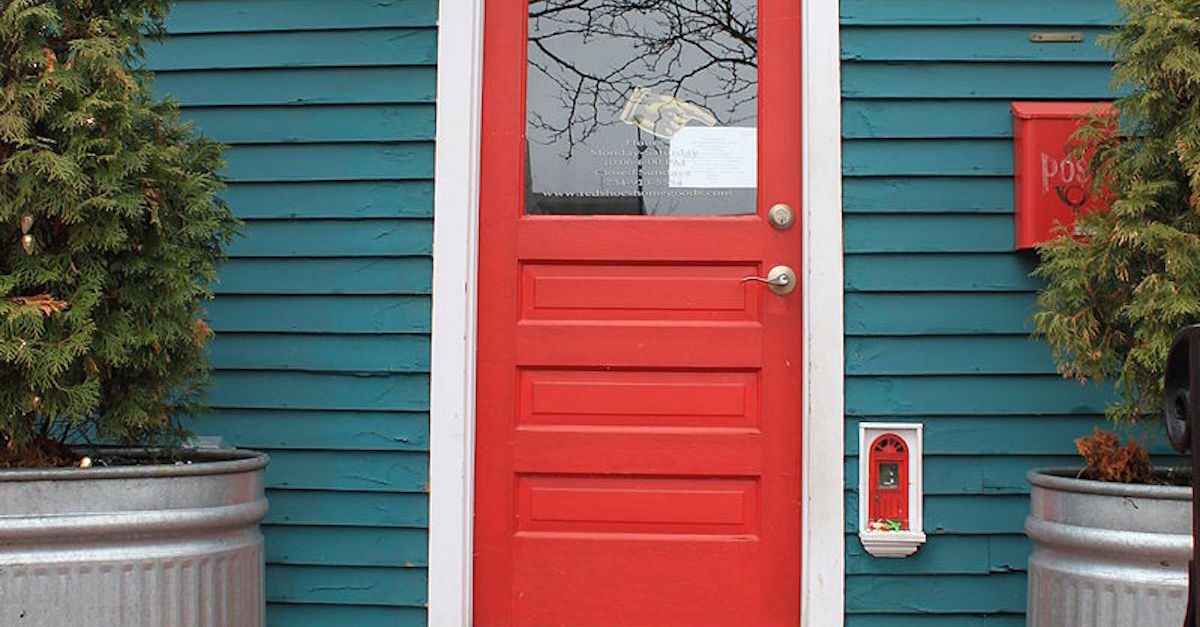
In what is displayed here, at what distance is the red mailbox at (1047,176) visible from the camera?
2965 mm

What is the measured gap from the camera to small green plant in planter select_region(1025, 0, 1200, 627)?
2.31 m

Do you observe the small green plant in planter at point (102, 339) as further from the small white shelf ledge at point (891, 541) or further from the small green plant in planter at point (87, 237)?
the small white shelf ledge at point (891, 541)

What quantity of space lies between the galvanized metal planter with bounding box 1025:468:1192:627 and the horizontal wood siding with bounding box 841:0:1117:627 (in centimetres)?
56

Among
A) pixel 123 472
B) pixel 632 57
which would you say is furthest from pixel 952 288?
pixel 123 472

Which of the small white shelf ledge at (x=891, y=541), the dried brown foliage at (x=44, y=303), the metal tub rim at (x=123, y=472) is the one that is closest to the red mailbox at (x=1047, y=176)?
the small white shelf ledge at (x=891, y=541)

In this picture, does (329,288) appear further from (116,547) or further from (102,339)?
(116,547)

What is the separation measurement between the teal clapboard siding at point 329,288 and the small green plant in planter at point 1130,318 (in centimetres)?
158

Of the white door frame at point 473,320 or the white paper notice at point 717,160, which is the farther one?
the white paper notice at point 717,160

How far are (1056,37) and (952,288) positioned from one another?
73cm

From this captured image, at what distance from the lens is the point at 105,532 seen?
219cm

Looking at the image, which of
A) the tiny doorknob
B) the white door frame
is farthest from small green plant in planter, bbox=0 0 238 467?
the tiny doorknob

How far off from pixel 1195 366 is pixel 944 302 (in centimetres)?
175

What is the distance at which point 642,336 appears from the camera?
10.1 feet

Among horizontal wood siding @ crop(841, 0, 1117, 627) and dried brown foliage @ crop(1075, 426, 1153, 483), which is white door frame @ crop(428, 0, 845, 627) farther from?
dried brown foliage @ crop(1075, 426, 1153, 483)
